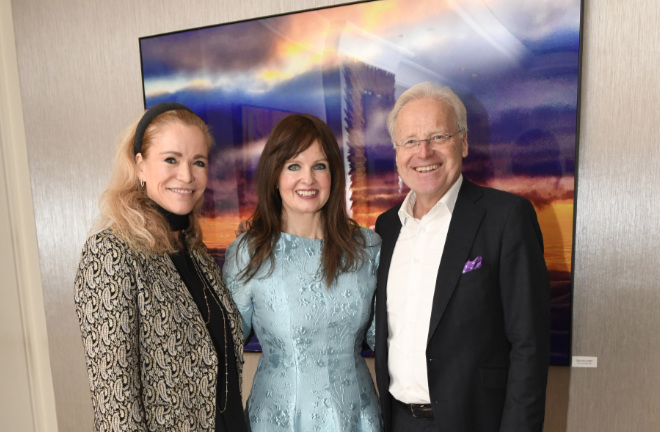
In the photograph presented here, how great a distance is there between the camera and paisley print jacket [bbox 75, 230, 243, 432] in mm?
1164

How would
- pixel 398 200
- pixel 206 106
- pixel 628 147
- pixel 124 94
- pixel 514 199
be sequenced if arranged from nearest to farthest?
pixel 514 199 < pixel 628 147 < pixel 398 200 < pixel 206 106 < pixel 124 94

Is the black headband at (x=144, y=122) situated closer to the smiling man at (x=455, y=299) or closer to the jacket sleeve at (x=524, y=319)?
the smiling man at (x=455, y=299)

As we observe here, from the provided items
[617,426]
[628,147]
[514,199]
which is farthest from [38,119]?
[617,426]

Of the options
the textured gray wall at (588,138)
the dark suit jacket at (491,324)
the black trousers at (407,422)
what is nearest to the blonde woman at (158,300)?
the black trousers at (407,422)

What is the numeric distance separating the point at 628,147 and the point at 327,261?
1308 mm

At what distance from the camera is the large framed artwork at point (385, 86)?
1911 mm

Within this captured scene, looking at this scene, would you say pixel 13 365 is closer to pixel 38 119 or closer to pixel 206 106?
pixel 38 119

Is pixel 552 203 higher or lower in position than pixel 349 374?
higher

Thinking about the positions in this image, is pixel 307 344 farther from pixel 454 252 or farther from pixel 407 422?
pixel 454 252

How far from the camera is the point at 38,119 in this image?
8.73 ft

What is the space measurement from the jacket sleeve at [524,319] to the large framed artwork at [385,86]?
687 millimetres

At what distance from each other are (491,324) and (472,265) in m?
0.19

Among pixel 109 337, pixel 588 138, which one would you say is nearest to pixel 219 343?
pixel 109 337

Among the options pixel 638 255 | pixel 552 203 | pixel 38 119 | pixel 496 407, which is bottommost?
pixel 496 407
